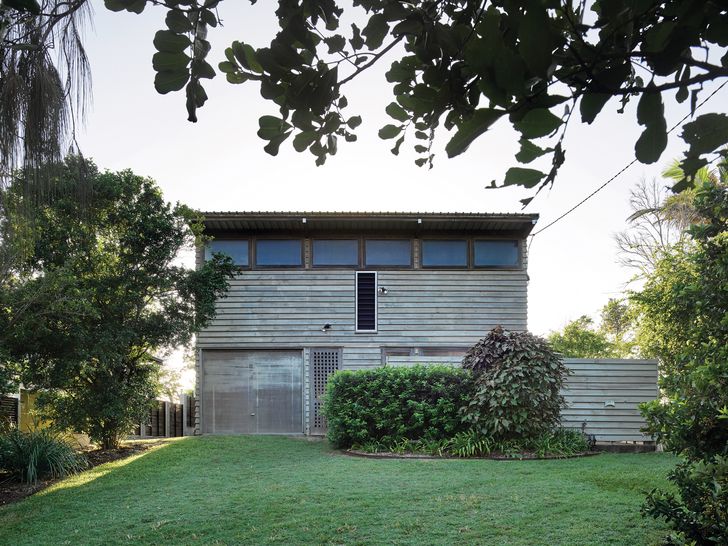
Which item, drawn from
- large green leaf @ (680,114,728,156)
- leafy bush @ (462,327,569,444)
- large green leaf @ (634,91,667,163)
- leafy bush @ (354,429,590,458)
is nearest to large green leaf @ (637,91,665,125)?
large green leaf @ (634,91,667,163)

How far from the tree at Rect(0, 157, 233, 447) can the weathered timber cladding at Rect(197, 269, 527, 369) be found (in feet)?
6.14

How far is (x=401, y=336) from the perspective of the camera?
591 inches

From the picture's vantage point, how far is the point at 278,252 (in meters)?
15.3

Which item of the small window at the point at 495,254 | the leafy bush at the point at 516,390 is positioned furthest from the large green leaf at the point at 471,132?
the small window at the point at 495,254

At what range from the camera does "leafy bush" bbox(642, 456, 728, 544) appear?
3.76 m

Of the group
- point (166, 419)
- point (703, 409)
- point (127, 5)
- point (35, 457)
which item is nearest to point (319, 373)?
point (166, 419)

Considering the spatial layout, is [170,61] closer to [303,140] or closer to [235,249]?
[303,140]

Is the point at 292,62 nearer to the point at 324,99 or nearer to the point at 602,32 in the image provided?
the point at 324,99

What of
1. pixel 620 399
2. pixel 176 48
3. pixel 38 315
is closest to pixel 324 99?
pixel 176 48

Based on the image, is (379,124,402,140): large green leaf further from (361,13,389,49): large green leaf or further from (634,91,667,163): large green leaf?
(634,91,667,163): large green leaf

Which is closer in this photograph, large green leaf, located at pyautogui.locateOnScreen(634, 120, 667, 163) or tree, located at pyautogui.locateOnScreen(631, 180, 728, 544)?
large green leaf, located at pyautogui.locateOnScreen(634, 120, 667, 163)

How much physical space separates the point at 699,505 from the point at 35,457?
28.1 feet

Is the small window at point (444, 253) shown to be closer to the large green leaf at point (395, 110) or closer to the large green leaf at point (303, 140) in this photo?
the large green leaf at point (395, 110)

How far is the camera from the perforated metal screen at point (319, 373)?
14695mm
